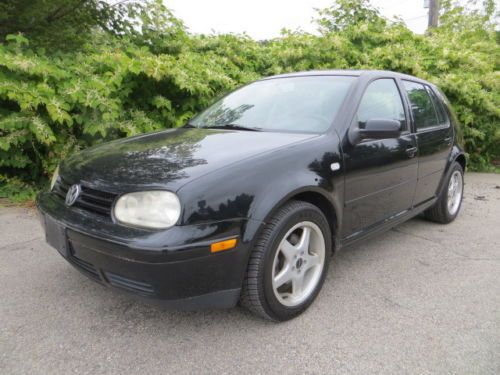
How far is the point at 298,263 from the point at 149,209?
0.94m

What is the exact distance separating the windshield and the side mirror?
0.20m

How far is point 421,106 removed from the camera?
11.6 ft

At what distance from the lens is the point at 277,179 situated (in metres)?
2.08

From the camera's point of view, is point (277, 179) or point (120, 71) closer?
point (277, 179)

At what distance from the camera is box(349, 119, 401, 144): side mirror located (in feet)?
8.33

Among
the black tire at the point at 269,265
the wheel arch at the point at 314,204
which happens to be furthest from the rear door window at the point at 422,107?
the black tire at the point at 269,265

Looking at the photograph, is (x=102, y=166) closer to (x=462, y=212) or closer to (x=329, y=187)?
(x=329, y=187)

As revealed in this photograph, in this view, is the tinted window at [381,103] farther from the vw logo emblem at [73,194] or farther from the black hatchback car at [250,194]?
the vw logo emblem at [73,194]

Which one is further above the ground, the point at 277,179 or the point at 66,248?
the point at 277,179

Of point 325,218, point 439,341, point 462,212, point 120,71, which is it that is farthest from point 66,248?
point 462,212

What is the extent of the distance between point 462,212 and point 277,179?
3469mm

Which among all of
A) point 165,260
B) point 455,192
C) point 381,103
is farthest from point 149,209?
point 455,192

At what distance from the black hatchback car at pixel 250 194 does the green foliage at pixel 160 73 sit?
1587 mm

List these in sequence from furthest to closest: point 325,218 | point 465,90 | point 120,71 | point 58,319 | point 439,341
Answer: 1. point 465,90
2. point 120,71
3. point 325,218
4. point 58,319
5. point 439,341
